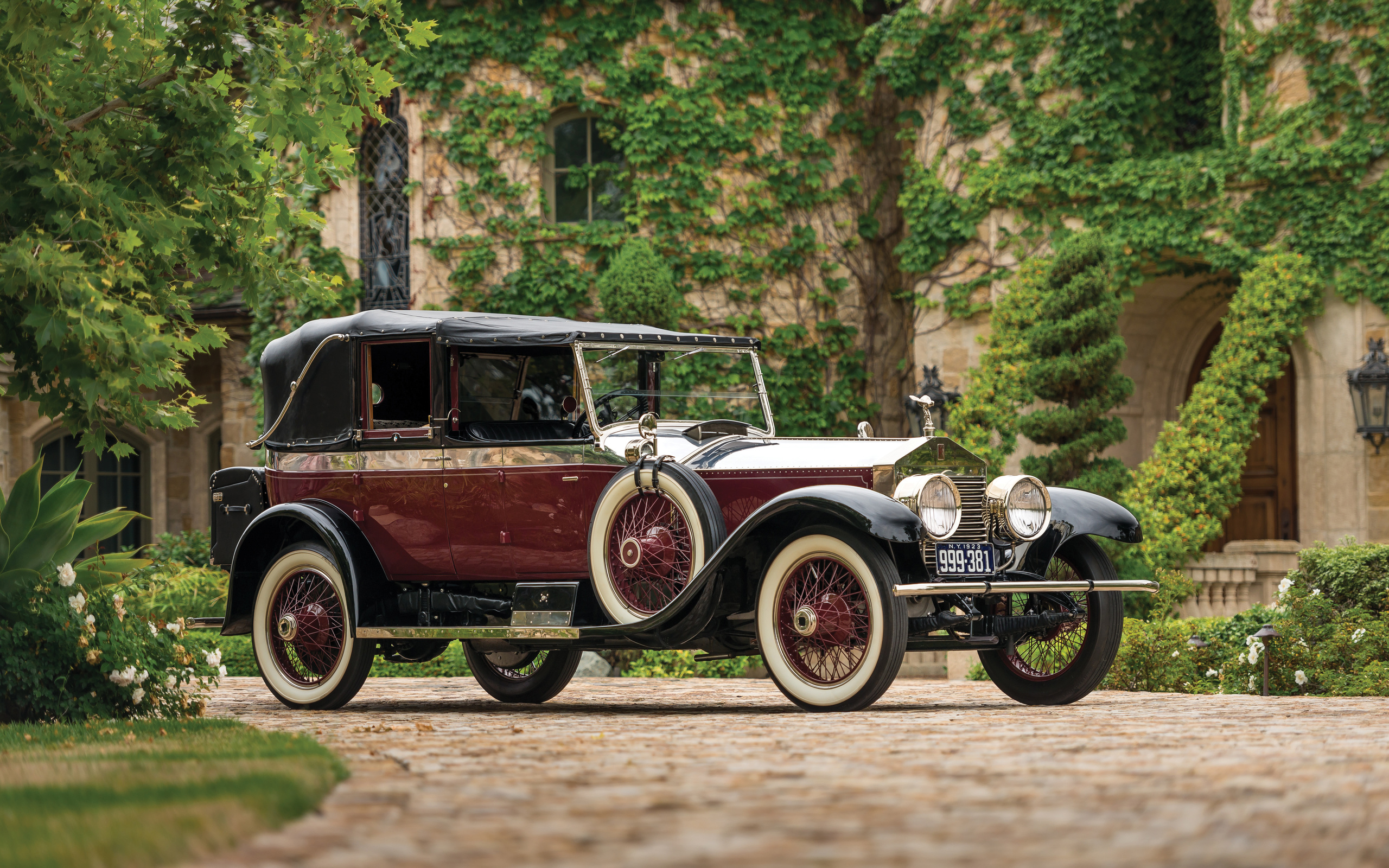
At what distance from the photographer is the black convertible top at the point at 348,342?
8500mm

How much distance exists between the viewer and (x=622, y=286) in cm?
1620

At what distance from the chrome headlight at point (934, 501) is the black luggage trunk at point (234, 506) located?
401cm

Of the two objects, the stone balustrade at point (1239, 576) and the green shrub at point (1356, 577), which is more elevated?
the green shrub at point (1356, 577)

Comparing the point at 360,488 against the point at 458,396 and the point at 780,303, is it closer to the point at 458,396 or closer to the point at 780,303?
the point at 458,396

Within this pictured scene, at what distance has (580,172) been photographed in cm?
1702

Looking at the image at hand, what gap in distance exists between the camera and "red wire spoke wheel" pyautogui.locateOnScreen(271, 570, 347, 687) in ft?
28.8

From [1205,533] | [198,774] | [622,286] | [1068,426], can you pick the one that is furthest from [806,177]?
[198,774]

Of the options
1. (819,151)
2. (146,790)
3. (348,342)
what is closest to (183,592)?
(348,342)

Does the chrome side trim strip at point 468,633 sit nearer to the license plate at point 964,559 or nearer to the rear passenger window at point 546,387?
the rear passenger window at point 546,387

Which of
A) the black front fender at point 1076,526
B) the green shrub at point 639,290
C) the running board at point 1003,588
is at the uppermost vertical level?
the green shrub at point 639,290

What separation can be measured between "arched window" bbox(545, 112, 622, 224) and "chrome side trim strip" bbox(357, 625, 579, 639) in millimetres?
9240

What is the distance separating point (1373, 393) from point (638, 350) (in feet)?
27.2

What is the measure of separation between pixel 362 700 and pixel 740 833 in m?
6.52

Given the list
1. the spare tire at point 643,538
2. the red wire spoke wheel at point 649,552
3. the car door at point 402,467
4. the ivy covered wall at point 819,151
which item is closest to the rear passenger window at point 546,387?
the car door at point 402,467
